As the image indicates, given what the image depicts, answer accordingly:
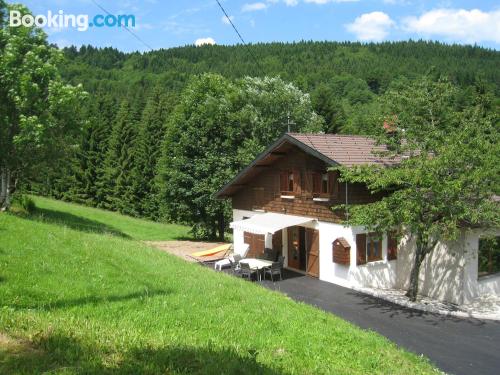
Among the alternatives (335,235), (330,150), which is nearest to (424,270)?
(335,235)

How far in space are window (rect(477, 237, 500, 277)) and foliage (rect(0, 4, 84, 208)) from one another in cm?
1733

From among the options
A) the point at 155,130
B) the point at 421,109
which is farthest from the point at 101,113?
the point at 421,109

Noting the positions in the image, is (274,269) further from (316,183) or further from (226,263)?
(316,183)

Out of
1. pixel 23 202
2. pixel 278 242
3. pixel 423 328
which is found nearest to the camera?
→ pixel 423 328

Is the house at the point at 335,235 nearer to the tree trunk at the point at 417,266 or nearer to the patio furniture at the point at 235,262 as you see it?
the tree trunk at the point at 417,266

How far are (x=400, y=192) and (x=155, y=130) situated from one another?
127 feet

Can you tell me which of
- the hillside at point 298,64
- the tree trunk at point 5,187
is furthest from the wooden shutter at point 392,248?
the hillside at point 298,64

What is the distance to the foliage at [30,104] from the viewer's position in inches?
779

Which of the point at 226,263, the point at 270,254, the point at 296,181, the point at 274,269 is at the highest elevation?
the point at 296,181

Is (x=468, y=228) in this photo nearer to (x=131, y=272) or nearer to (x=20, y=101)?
(x=131, y=272)

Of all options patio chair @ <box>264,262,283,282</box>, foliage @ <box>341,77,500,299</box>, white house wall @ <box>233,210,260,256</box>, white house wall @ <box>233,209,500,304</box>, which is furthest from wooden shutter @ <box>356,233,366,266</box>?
white house wall @ <box>233,210,260,256</box>

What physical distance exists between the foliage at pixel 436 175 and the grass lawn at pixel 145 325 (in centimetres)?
468

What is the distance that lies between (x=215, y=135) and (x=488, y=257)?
20108 mm

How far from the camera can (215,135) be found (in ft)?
105
